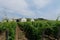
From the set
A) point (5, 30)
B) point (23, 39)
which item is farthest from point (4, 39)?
point (23, 39)

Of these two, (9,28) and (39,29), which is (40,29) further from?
(9,28)

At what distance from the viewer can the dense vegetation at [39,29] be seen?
15206 mm

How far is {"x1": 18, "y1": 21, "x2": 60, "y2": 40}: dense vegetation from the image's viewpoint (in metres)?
15.2

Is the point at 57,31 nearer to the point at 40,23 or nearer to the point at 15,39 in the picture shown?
the point at 40,23

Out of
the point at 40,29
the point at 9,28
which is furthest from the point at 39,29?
the point at 9,28

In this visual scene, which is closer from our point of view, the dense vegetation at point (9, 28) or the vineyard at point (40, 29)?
the dense vegetation at point (9, 28)

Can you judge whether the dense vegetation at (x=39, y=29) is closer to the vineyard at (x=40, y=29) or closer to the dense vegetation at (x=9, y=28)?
the vineyard at (x=40, y=29)

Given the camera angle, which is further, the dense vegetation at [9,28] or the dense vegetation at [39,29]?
the dense vegetation at [39,29]

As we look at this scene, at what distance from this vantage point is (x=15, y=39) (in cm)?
1492

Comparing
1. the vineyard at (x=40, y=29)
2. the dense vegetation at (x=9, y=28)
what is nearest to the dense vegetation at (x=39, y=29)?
the vineyard at (x=40, y=29)

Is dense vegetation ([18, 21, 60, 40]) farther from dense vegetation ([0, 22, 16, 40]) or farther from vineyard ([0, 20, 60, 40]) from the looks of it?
dense vegetation ([0, 22, 16, 40])

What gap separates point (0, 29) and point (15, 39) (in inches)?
51.0

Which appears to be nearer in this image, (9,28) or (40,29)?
(9,28)

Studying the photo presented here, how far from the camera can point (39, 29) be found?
1535 centimetres
